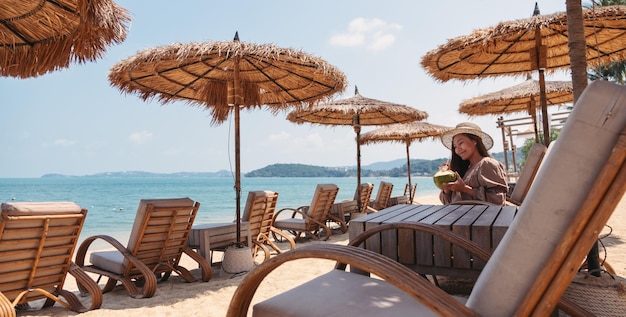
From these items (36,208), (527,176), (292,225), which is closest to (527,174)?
(527,176)

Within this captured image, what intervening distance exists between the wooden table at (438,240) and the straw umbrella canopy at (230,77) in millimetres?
2680

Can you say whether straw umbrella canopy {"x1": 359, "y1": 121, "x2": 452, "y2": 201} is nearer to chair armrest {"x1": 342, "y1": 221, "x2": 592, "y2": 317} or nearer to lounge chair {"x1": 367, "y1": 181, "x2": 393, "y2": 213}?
lounge chair {"x1": 367, "y1": 181, "x2": 393, "y2": 213}

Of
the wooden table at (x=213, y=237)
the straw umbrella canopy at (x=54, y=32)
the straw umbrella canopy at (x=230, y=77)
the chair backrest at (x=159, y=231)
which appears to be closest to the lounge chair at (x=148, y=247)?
the chair backrest at (x=159, y=231)

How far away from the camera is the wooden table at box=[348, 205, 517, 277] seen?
6.16 ft

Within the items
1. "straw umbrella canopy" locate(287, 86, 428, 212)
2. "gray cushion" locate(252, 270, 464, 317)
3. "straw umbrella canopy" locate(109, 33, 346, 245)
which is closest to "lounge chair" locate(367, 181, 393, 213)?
"straw umbrella canopy" locate(287, 86, 428, 212)

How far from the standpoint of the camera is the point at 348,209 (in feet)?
25.8

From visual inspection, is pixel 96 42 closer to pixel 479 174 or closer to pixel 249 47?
pixel 249 47

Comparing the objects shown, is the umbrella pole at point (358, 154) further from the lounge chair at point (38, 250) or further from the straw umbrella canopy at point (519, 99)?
the lounge chair at point (38, 250)

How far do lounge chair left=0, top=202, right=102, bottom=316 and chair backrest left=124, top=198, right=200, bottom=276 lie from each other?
1.66 feet

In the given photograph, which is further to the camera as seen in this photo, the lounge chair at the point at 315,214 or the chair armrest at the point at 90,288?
the lounge chair at the point at 315,214

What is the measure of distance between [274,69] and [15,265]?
3713 mm

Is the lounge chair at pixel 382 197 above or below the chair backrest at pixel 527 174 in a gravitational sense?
below

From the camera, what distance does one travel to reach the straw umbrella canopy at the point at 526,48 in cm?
450

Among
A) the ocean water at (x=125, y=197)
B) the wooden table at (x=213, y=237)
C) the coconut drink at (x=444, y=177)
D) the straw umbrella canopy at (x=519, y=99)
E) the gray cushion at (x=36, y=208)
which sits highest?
the straw umbrella canopy at (x=519, y=99)
